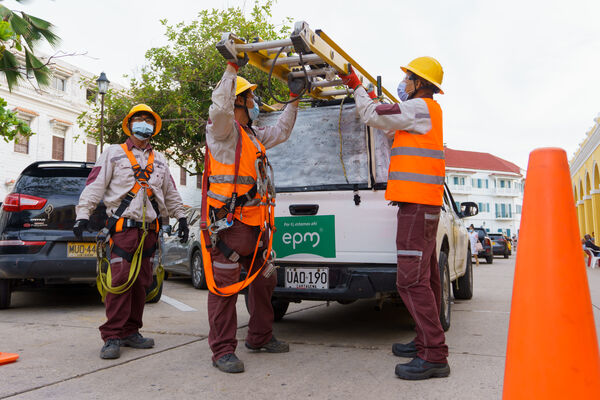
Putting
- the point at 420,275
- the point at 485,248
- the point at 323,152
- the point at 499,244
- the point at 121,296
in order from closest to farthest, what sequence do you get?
the point at 420,275, the point at 121,296, the point at 323,152, the point at 485,248, the point at 499,244

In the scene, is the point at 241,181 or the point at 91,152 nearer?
the point at 241,181

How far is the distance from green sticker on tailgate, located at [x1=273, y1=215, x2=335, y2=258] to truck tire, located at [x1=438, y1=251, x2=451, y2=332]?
104 cm

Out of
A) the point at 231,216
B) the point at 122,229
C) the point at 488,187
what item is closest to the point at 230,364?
the point at 231,216

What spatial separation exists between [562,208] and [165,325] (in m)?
4.13

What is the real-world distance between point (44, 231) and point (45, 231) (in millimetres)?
10

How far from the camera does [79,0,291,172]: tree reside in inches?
604

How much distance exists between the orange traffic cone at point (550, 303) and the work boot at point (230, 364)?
1819 millimetres

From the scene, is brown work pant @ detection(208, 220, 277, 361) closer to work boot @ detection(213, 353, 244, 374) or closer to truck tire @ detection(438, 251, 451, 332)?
work boot @ detection(213, 353, 244, 374)

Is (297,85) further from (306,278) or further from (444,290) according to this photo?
(444,290)

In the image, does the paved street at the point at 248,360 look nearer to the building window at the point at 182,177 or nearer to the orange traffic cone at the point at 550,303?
the orange traffic cone at the point at 550,303

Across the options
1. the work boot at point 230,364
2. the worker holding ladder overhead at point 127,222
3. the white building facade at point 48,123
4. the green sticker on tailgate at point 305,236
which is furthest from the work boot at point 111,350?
the white building facade at point 48,123

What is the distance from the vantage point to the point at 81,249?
5.91m

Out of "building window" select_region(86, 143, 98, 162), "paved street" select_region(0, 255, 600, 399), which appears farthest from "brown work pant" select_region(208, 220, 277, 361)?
"building window" select_region(86, 143, 98, 162)

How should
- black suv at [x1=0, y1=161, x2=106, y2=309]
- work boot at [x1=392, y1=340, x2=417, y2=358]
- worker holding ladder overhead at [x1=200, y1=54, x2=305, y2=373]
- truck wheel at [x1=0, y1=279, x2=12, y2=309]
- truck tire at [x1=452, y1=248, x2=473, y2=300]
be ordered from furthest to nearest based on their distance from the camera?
truck tire at [x1=452, y1=248, x2=473, y2=300], truck wheel at [x1=0, y1=279, x2=12, y2=309], black suv at [x1=0, y1=161, x2=106, y2=309], work boot at [x1=392, y1=340, x2=417, y2=358], worker holding ladder overhead at [x1=200, y1=54, x2=305, y2=373]
